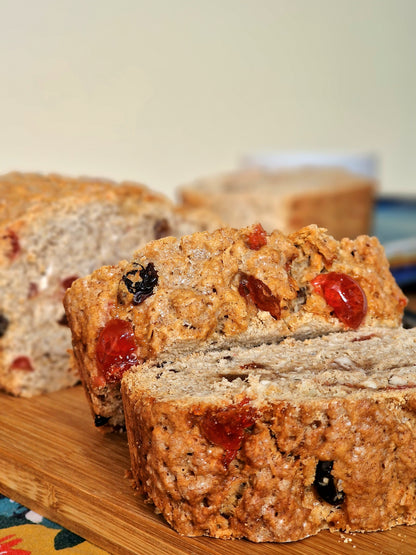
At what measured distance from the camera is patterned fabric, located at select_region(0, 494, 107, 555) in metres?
2.28

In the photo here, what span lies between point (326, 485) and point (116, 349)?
33.0 inches

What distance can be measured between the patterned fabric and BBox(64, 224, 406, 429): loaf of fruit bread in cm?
41

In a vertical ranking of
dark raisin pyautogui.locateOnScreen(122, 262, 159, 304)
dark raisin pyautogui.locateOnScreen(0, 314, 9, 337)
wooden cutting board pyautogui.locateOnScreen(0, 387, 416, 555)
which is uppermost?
dark raisin pyautogui.locateOnScreen(122, 262, 159, 304)

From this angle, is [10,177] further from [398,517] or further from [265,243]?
[398,517]

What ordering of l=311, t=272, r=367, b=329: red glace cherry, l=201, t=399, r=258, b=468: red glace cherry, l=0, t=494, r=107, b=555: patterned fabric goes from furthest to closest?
l=311, t=272, r=367, b=329: red glace cherry < l=0, t=494, r=107, b=555: patterned fabric < l=201, t=399, r=258, b=468: red glace cherry

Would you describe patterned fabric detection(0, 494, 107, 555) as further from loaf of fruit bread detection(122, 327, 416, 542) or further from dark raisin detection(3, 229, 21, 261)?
dark raisin detection(3, 229, 21, 261)

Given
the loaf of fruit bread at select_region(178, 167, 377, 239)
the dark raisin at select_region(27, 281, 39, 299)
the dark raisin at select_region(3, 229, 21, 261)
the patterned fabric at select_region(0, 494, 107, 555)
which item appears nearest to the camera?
the patterned fabric at select_region(0, 494, 107, 555)

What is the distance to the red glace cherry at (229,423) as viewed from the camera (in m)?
2.11

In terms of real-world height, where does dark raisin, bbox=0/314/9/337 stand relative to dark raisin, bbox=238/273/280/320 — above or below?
below

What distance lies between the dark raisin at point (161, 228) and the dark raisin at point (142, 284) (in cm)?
115

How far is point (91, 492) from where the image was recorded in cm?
240

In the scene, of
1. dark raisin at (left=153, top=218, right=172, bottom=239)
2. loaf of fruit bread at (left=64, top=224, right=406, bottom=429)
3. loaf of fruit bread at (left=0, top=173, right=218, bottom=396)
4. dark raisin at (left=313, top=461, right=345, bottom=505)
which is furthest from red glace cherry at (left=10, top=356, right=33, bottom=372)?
dark raisin at (left=313, top=461, right=345, bottom=505)

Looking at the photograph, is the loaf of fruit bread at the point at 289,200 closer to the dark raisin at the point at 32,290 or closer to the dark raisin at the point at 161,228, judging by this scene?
the dark raisin at the point at 161,228

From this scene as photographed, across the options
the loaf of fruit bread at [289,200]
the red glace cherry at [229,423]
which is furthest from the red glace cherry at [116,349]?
the loaf of fruit bread at [289,200]
